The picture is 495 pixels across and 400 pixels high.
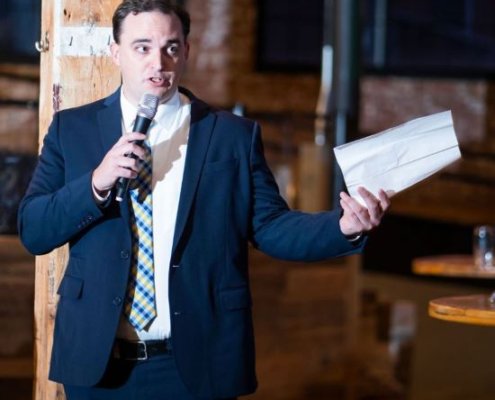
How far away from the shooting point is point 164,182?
251cm

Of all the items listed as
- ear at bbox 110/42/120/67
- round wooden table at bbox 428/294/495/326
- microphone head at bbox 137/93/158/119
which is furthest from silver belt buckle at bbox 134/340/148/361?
round wooden table at bbox 428/294/495/326

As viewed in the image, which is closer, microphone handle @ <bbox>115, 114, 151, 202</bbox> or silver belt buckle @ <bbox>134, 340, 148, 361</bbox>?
microphone handle @ <bbox>115, 114, 151, 202</bbox>

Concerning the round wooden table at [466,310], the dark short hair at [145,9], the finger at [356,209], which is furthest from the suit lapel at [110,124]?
the round wooden table at [466,310]

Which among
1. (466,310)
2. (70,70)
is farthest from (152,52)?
(466,310)

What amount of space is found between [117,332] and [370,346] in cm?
539

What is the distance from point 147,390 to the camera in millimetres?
2449

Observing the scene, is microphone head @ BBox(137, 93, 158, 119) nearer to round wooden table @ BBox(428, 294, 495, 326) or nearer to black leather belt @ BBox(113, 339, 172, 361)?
black leather belt @ BBox(113, 339, 172, 361)

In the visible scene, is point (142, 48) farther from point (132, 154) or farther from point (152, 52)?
point (132, 154)

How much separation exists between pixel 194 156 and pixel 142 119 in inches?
9.3

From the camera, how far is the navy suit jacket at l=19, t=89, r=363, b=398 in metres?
2.45

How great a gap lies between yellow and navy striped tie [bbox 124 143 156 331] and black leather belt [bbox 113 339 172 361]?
0.03 m

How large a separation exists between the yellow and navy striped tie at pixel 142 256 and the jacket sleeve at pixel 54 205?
97mm

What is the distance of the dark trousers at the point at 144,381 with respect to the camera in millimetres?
2449

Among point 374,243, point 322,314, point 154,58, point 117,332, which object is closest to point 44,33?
point 154,58
